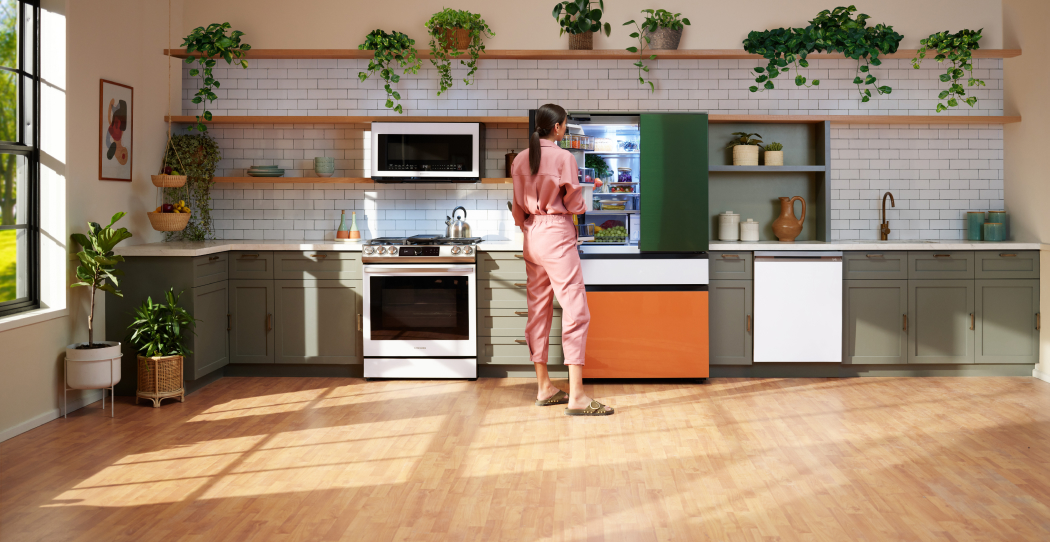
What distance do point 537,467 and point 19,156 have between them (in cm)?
313

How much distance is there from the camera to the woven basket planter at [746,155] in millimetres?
5367

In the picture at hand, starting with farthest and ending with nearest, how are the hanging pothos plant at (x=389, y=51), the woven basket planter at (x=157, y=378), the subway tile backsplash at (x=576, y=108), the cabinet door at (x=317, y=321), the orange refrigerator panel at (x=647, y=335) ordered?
1. the subway tile backsplash at (x=576, y=108)
2. the hanging pothos plant at (x=389, y=51)
3. the cabinet door at (x=317, y=321)
4. the orange refrigerator panel at (x=647, y=335)
5. the woven basket planter at (x=157, y=378)

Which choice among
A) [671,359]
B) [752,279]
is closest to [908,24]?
[752,279]

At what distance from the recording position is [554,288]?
4.31 metres

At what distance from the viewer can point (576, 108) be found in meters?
5.63

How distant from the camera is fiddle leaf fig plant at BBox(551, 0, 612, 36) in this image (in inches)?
193

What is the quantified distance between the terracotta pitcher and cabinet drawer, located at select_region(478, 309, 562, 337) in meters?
1.78

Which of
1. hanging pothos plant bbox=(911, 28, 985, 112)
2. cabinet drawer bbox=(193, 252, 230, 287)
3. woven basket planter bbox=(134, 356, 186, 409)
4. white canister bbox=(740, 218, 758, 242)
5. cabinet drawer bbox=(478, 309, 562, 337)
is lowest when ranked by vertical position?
woven basket planter bbox=(134, 356, 186, 409)

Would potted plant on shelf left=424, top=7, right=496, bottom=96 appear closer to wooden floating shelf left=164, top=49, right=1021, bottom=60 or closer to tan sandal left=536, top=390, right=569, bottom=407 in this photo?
wooden floating shelf left=164, top=49, right=1021, bottom=60

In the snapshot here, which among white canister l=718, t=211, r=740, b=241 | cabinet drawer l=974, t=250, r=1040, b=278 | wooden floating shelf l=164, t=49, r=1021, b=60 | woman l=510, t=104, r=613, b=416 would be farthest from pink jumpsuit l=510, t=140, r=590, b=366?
cabinet drawer l=974, t=250, r=1040, b=278

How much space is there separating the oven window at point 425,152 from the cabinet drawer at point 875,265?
2591 mm

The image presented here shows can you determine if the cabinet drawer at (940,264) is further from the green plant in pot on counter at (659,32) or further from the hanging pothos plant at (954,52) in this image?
the green plant in pot on counter at (659,32)

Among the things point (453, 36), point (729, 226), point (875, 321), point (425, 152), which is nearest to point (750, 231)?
point (729, 226)

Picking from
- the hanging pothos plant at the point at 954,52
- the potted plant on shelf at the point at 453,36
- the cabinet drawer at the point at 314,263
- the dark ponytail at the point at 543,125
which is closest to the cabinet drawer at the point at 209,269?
the cabinet drawer at the point at 314,263
